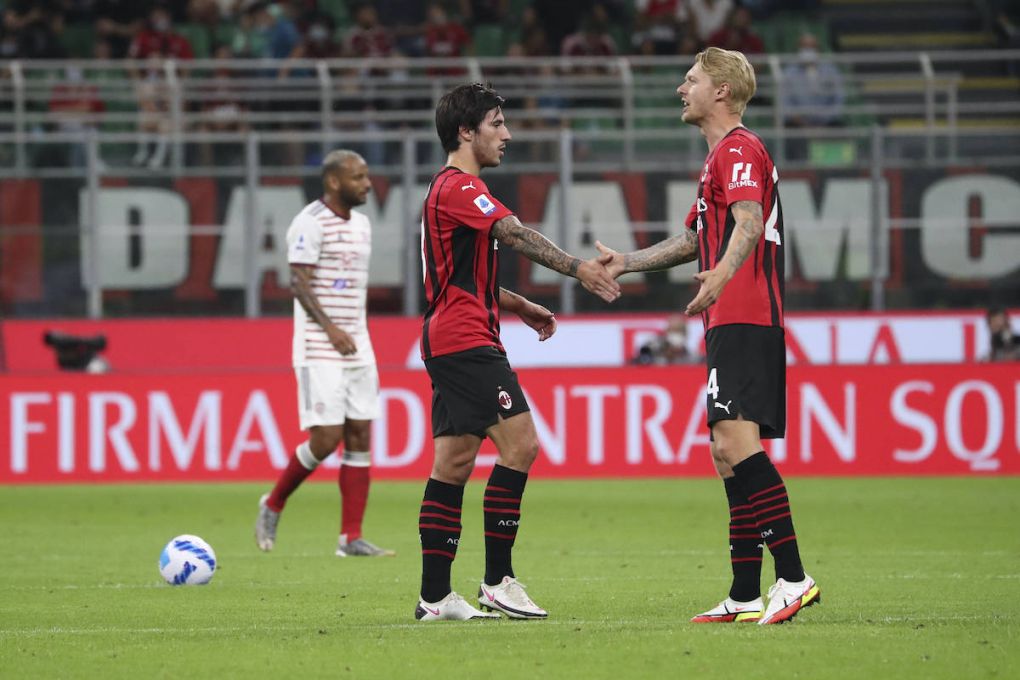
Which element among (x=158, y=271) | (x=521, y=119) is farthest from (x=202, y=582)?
(x=521, y=119)

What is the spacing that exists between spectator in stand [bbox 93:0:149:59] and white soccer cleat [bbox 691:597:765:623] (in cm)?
1741

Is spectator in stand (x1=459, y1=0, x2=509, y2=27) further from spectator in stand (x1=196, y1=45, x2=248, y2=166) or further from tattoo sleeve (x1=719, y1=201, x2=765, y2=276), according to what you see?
tattoo sleeve (x1=719, y1=201, x2=765, y2=276)

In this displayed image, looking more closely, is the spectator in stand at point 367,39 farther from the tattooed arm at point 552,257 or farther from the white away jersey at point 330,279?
the tattooed arm at point 552,257

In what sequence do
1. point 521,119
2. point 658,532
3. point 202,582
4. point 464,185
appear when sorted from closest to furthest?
point 464,185
point 202,582
point 658,532
point 521,119

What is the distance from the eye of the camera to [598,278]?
267 inches

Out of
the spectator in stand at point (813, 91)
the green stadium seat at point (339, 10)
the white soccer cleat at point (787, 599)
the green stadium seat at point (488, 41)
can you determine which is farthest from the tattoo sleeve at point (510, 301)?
the green stadium seat at point (339, 10)

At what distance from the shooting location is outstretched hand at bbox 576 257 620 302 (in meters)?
6.76

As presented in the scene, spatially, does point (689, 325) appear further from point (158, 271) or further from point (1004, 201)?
point (158, 271)

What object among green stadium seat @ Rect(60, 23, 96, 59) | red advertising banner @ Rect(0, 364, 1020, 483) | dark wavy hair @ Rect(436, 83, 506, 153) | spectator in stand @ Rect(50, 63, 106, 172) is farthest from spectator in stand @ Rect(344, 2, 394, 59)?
dark wavy hair @ Rect(436, 83, 506, 153)

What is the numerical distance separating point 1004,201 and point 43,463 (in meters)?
11.1

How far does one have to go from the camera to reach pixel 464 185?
270 inches

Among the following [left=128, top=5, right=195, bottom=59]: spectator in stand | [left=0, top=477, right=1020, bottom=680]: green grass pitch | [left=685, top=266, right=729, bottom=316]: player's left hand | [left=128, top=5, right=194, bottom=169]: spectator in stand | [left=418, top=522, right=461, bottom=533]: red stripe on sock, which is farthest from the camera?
[left=128, top=5, right=195, bottom=59]: spectator in stand

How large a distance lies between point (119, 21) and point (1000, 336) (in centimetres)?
1239

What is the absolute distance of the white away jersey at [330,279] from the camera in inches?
406
